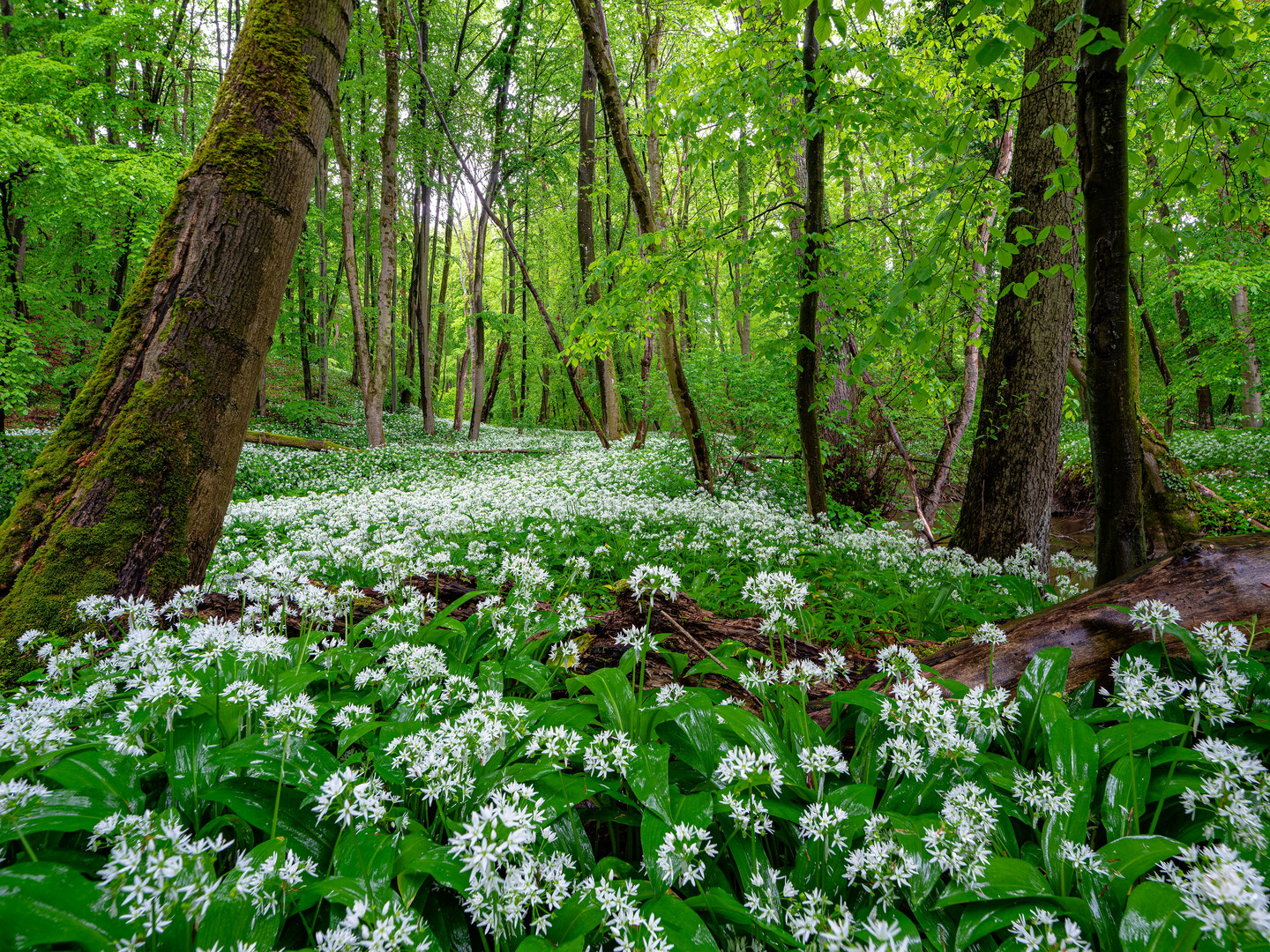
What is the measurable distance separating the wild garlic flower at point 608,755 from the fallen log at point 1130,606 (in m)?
1.60

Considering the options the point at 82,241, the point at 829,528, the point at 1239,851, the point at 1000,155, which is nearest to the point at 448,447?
the point at 82,241

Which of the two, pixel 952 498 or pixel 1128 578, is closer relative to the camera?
pixel 1128 578

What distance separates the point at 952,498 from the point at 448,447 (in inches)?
504

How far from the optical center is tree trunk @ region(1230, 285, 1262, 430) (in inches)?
444

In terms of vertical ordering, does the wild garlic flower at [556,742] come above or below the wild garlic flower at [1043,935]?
above

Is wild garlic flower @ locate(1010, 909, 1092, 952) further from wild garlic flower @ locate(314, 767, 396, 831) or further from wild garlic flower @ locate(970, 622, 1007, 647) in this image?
wild garlic flower @ locate(314, 767, 396, 831)

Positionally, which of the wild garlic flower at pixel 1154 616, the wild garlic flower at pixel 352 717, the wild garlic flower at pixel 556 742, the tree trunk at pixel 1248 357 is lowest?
the wild garlic flower at pixel 352 717

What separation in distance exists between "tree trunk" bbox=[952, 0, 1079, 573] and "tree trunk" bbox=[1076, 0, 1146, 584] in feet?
6.70

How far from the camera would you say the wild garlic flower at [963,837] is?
122cm

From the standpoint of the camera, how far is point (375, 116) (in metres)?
19.4

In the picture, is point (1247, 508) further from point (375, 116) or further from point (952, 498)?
point (375, 116)

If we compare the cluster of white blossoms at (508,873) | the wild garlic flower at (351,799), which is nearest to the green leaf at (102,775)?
the wild garlic flower at (351,799)

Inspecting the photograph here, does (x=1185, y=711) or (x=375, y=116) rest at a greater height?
(x=375, y=116)

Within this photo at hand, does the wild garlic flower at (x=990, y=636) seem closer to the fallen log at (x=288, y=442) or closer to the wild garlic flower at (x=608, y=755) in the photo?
the wild garlic flower at (x=608, y=755)
